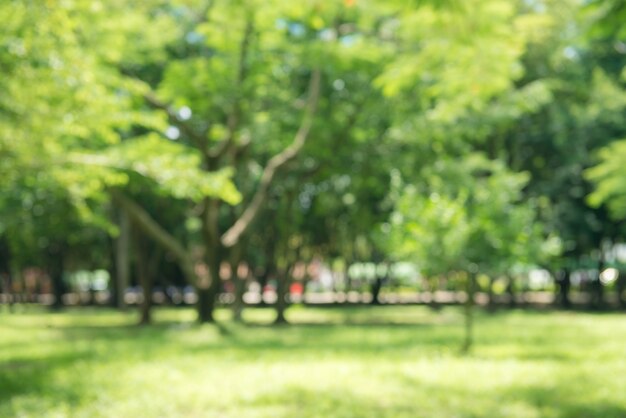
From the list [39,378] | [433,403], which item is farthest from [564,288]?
[39,378]

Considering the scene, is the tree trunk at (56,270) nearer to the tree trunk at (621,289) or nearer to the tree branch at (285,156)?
the tree branch at (285,156)

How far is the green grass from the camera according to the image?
31.2ft

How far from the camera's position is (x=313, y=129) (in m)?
22.6

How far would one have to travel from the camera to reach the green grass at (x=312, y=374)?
374 inches

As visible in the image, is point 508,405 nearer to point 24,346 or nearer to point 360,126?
point 24,346

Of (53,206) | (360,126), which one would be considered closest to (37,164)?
(360,126)

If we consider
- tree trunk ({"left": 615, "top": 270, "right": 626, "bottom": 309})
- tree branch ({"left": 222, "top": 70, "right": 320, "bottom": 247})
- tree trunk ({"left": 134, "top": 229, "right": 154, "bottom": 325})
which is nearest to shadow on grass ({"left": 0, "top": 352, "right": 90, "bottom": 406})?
tree branch ({"left": 222, "top": 70, "right": 320, "bottom": 247})

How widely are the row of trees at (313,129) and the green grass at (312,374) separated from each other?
2.38m

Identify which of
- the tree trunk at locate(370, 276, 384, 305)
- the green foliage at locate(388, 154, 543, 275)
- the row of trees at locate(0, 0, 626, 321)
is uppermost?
the row of trees at locate(0, 0, 626, 321)

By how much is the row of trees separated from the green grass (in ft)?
7.81

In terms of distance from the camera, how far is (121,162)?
1388 cm

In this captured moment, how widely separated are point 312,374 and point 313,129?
11.3 meters

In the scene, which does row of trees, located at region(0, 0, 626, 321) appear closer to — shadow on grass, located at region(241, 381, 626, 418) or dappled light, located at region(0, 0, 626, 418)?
dappled light, located at region(0, 0, 626, 418)

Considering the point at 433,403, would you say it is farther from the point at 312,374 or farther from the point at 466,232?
the point at 466,232
